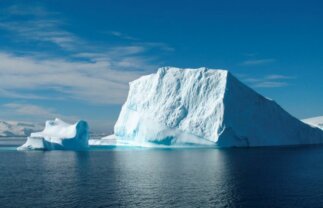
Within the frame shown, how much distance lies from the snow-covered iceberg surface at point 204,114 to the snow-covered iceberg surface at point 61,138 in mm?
9909

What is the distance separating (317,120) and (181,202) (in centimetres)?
10263

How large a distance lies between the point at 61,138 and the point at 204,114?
23882 millimetres

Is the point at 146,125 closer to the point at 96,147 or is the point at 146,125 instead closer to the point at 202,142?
the point at 202,142

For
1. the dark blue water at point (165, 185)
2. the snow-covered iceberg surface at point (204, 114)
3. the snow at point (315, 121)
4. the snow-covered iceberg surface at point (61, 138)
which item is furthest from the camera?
the snow at point (315, 121)

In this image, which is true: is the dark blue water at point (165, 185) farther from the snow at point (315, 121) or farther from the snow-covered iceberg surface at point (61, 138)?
the snow at point (315, 121)

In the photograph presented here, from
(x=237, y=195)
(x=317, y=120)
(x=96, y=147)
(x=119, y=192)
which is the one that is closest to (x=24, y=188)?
(x=119, y=192)

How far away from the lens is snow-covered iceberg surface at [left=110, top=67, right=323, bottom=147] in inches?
2451

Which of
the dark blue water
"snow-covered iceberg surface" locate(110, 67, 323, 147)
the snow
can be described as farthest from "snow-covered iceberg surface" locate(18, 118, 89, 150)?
the snow

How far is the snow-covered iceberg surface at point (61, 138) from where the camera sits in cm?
6209

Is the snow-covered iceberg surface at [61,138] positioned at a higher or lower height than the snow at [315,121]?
lower

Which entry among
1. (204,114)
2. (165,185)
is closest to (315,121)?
(204,114)

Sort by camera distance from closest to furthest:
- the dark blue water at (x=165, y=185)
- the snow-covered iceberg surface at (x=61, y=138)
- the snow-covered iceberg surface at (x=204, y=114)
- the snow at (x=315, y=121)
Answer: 1. the dark blue water at (x=165, y=185)
2. the snow-covered iceberg surface at (x=61, y=138)
3. the snow-covered iceberg surface at (x=204, y=114)
4. the snow at (x=315, y=121)

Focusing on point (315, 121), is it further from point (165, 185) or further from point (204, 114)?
point (165, 185)

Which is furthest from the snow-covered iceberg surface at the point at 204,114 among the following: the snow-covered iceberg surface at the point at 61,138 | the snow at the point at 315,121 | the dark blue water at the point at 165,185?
the snow at the point at 315,121
